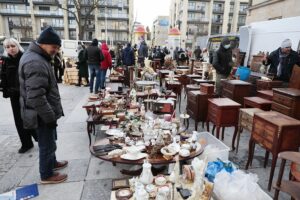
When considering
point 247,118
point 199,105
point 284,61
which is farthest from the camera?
point 284,61

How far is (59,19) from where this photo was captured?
40125 millimetres

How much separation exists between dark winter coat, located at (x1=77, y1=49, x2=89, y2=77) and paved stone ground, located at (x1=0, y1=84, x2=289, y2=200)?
15.4 feet

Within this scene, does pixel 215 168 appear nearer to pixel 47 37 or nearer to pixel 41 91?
pixel 41 91

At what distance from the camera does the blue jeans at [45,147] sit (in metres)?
2.65

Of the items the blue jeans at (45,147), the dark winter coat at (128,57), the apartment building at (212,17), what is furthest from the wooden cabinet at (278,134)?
the apartment building at (212,17)

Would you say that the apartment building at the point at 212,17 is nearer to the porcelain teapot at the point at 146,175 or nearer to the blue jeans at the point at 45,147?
the blue jeans at the point at 45,147

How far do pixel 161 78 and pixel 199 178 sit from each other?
7.53 metres

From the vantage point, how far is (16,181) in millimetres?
3059

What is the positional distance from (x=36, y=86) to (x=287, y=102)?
4012mm

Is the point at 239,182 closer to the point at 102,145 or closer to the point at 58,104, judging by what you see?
the point at 102,145

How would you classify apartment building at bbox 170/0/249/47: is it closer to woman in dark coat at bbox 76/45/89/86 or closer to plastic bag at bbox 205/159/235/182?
woman in dark coat at bbox 76/45/89/86

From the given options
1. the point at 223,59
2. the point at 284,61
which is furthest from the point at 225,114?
the point at 223,59

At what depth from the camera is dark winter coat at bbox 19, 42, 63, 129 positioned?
7.78ft

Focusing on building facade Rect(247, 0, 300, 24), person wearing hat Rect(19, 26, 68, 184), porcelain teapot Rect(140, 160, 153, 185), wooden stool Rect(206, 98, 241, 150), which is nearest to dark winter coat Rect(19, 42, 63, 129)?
person wearing hat Rect(19, 26, 68, 184)
